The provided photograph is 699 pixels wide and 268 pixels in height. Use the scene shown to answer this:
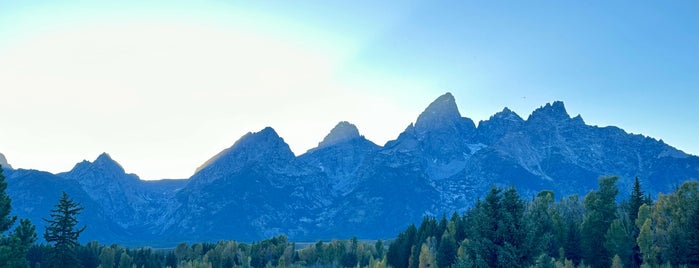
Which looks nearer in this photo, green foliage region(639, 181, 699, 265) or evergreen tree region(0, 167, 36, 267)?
evergreen tree region(0, 167, 36, 267)

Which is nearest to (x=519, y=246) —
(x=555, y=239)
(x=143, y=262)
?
(x=555, y=239)

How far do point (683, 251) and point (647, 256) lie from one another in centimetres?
1028

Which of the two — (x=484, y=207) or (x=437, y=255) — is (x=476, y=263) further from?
(x=437, y=255)

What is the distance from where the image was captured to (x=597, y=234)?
401ft

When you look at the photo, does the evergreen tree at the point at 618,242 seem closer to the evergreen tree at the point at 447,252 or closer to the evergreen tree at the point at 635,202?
the evergreen tree at the point at 635,202

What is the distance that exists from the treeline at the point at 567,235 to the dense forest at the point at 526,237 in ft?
0.29

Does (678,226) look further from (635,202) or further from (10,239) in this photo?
(10,239)

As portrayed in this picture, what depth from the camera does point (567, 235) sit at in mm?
127375

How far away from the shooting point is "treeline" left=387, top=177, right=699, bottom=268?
5412 centimetres

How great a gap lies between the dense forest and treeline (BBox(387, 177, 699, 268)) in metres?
0.09

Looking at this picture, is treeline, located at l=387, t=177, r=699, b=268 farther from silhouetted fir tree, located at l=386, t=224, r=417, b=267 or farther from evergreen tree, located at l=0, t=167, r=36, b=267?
evergreen tree, located at l=0, t=167, r=36, b=267

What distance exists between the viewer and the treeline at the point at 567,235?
54.1 m

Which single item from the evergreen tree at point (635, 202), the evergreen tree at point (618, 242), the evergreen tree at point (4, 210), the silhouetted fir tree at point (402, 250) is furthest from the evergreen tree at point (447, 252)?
the evergreen tree at point (4, 210)

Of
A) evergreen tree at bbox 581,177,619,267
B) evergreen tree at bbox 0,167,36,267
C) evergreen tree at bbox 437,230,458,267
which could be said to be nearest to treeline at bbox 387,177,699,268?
evergreen tree at bbox 581,177,619,267
